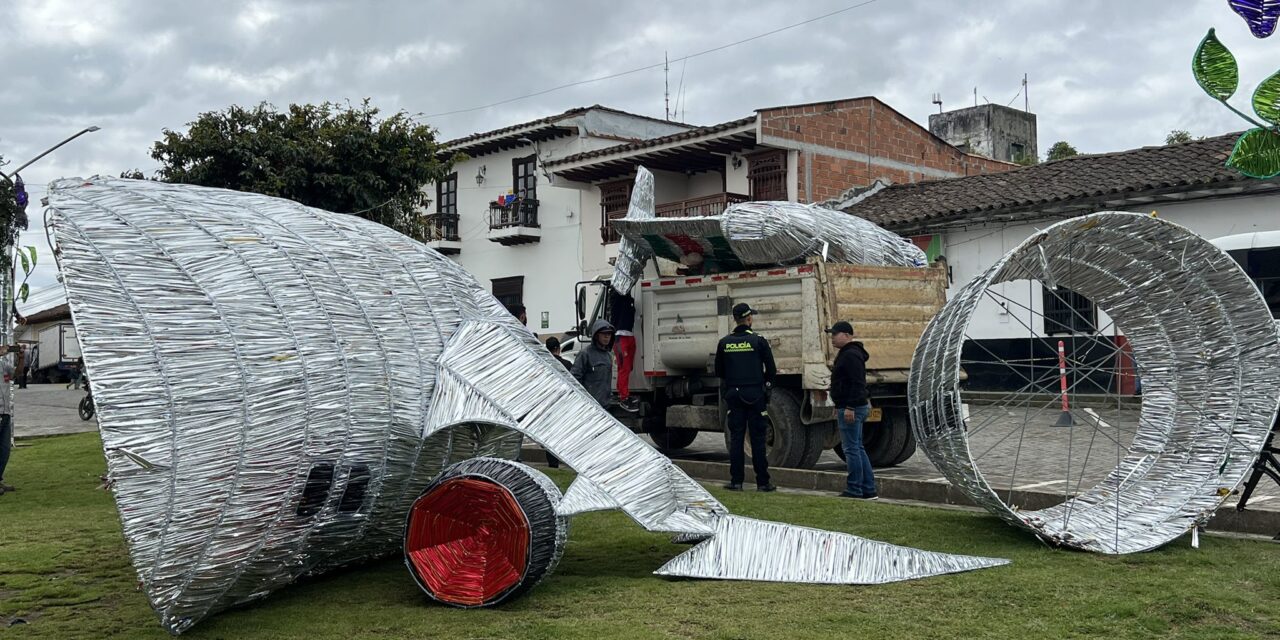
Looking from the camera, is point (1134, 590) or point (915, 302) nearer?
point (1134, 590)

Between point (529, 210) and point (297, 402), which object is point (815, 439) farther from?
point (529, 210)

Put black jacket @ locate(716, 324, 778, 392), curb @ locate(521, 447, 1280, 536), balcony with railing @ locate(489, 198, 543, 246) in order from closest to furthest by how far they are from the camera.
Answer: curb @ locate(521, 447, 1280, 536) < black jacket @ locate(716, 324, 778, 392) < balcony with railing @ locate(489, 198, 543, 246)

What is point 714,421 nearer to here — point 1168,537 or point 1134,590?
point 1168,537

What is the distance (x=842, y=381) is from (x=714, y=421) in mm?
3020

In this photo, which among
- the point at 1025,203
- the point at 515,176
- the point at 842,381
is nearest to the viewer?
the point at 842,381

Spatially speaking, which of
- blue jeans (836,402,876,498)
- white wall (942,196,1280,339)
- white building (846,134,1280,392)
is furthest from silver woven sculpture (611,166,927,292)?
white wall (942,196,1280,339)

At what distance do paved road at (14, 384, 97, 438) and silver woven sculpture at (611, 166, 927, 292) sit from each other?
447 inches

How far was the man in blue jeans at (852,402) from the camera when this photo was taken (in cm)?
1019

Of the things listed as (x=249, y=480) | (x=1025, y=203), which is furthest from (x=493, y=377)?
(x=1025, y=203)

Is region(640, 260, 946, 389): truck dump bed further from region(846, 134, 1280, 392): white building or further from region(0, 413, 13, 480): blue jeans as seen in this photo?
region(846, 134, 1280, 392): white building

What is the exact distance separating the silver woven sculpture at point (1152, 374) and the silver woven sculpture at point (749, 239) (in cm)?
367

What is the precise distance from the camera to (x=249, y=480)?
5.82 m

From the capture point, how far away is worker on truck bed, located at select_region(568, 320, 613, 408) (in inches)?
482

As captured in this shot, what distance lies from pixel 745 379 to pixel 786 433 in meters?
1.79
